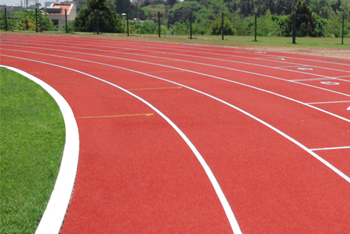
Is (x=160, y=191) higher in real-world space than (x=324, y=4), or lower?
lower

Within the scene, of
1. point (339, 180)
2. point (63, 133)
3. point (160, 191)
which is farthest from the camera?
point (63, 133)

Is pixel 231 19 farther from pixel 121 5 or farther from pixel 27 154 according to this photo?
pixel 121 5

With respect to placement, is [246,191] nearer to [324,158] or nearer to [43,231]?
[324,158]

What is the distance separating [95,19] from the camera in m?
45.5

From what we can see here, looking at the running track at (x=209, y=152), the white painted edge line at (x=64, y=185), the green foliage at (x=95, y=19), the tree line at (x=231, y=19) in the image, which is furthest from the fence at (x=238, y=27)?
the white painted edge line at (x=64, y=185)

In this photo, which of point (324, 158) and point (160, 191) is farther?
point (324, 158)

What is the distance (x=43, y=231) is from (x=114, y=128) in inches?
165

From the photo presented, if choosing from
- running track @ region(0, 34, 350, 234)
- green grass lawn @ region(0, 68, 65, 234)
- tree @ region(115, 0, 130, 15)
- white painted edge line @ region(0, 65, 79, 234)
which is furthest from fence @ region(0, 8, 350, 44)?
tree @ region(115, 0, 130, 15)

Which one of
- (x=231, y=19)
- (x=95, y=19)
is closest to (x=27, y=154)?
(x=95, y=19)

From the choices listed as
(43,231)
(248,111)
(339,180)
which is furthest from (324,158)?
(43,231)

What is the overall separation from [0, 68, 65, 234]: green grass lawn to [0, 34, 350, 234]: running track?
0.40 metres

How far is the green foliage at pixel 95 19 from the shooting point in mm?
45594

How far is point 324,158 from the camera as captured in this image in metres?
6.96

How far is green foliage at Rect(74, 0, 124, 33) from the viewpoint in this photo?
4559 cm
